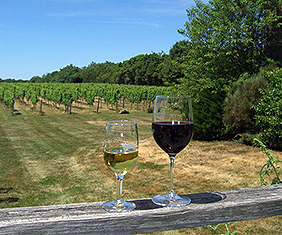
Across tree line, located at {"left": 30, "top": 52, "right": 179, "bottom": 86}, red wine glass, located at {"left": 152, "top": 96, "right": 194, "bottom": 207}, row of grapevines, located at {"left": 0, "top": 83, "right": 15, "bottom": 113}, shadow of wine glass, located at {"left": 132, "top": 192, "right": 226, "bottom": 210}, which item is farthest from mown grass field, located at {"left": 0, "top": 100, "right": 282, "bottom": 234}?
tree line, located at {"left": 30, "top": 52, "right": 179, "bottom": 86}

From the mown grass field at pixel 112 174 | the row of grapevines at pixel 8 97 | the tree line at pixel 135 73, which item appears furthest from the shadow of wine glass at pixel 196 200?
the tree line at pixel 135 73

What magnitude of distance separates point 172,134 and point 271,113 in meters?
A: 9.76

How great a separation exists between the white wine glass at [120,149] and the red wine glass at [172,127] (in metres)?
0.14

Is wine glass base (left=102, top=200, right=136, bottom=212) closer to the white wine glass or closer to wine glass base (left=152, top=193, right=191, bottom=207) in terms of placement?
the white wine glass

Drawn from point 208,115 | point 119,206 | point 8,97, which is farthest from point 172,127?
point 8,97

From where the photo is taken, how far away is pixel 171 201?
1.43 meters

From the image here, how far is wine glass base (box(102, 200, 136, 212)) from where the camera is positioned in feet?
4.26

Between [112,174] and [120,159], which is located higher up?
[120,159]

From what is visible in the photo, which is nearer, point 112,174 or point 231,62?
point 112,174

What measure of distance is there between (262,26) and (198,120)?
4.55 metres

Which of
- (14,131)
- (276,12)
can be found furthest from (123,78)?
(276,12)

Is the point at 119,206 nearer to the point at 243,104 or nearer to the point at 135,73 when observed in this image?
the point at 243,104

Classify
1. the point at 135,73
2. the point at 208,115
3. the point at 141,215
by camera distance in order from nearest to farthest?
the point at 141,215
the point at 208,115
the point at 135,73

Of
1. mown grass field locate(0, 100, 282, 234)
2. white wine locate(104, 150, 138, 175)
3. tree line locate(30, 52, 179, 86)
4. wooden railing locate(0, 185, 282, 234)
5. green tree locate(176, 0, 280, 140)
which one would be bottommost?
mown grass field locate(0, 100, 282, 234)
